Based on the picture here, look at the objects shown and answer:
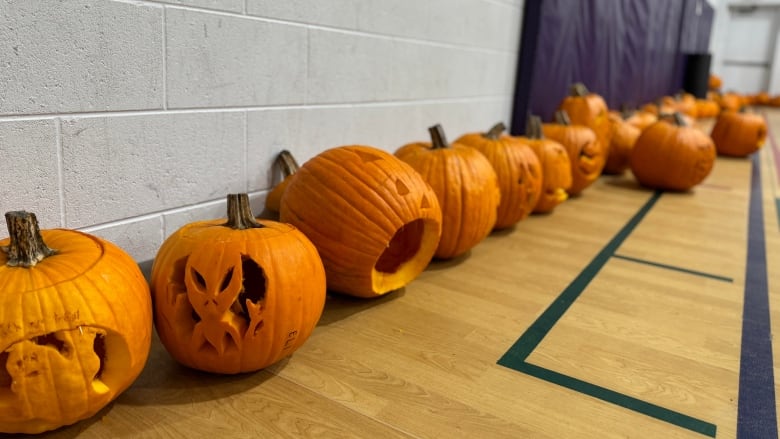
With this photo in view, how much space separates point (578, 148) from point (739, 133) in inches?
86.7

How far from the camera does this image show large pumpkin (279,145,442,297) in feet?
4.31

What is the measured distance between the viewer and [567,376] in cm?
112

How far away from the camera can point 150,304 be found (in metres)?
1.00

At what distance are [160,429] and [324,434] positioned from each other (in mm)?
257

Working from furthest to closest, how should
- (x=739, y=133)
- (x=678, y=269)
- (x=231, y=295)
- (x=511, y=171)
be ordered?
(x=739, y=133), (x=511, y=171), (x=678, y=269), (x=231, y=295)

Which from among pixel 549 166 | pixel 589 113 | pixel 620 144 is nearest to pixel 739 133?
pixel 620 144

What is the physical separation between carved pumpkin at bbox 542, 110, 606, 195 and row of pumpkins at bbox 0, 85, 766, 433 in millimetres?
912

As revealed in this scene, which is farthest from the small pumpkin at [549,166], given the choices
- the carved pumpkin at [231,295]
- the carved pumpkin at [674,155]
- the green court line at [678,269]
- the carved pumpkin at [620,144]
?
the carved pumpkin at [231,295]

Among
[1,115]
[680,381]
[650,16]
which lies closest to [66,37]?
[1,115]

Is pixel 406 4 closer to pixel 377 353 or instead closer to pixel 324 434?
pixel 377 353

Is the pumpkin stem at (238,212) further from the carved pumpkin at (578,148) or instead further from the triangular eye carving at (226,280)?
the carved pumpkin at (578,148)

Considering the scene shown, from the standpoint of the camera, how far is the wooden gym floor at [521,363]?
96cm

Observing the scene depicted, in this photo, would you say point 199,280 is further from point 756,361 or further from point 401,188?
point 756,361

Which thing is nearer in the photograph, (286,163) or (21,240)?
(21,240)
